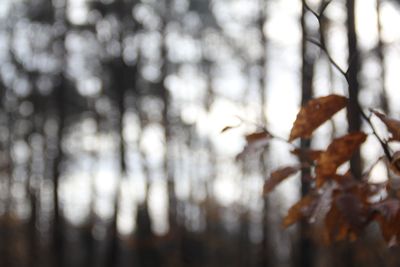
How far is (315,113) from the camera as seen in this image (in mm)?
1483

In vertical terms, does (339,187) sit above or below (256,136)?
below

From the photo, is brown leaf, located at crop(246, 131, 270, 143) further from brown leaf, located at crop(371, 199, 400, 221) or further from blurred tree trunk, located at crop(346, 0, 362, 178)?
brown leaf, located at crop(371, 199, 400, 221)

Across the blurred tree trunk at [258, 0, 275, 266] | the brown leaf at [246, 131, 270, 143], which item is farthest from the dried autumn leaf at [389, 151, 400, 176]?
the blurred tree trunk at [258, 0, 275, 266]

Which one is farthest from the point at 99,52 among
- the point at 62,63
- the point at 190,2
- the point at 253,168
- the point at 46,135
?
the point at 253,168

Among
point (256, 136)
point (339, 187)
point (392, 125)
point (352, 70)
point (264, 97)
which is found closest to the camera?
point (392, 125)

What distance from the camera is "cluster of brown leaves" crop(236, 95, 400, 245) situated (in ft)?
4.72

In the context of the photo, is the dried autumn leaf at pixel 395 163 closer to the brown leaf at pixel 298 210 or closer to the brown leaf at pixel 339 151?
the brown leaf at pixel 339 151

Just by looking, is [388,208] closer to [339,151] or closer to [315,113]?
[339,151]

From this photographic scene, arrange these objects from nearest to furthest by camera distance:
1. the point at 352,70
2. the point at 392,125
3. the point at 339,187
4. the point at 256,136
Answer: the point at 392,125
the point at 339,187
the point at 256,136
the point at 352,70

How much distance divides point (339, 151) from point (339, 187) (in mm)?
107

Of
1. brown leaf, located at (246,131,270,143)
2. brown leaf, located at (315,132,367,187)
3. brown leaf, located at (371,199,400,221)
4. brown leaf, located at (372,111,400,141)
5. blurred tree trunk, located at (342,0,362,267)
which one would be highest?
blurred tree trunk, located at (342,0,362,267)

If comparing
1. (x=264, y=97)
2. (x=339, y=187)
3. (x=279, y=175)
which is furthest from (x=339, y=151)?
(x=264, y=97)

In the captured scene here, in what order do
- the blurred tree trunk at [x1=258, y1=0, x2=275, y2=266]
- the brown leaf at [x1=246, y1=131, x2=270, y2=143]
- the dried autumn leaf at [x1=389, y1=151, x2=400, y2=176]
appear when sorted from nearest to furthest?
the dried autumn leaf at [x1=389, y1=151, x2=400, y2=176] → the brown leaf at [x1=246, y1=131, x2=270, y2=143] → the blurred tree trunk at [x1=258, y1=0, x2=275, y2=266]

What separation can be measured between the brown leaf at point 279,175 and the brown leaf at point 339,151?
0.44ft
